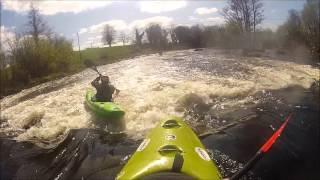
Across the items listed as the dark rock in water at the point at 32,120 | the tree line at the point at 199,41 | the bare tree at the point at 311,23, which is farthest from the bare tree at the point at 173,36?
the dark rock in water at the point at 32,120

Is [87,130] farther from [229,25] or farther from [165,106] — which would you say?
[229,25]

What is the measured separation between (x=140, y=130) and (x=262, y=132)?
3.18 metres

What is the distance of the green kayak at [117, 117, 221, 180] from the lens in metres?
4.52

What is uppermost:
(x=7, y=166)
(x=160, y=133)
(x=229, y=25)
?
(x=229, y=25)

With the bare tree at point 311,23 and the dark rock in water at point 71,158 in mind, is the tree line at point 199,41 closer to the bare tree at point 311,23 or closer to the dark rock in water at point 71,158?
the bare tree at point 311,23

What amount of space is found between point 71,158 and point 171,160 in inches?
131

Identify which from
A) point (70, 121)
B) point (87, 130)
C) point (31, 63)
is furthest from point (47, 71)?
point (87, 130)

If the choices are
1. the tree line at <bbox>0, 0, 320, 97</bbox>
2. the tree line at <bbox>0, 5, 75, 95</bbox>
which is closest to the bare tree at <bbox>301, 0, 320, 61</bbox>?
the tree line at <bbox>0, 0, 320, 97</bbox>

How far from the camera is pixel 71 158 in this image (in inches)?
292

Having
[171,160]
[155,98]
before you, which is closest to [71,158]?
[171,160]

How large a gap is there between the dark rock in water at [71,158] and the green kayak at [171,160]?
42.6 inches

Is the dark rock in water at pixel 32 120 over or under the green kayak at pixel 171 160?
under

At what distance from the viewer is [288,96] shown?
1229 cm

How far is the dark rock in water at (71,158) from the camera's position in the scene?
6.71m
